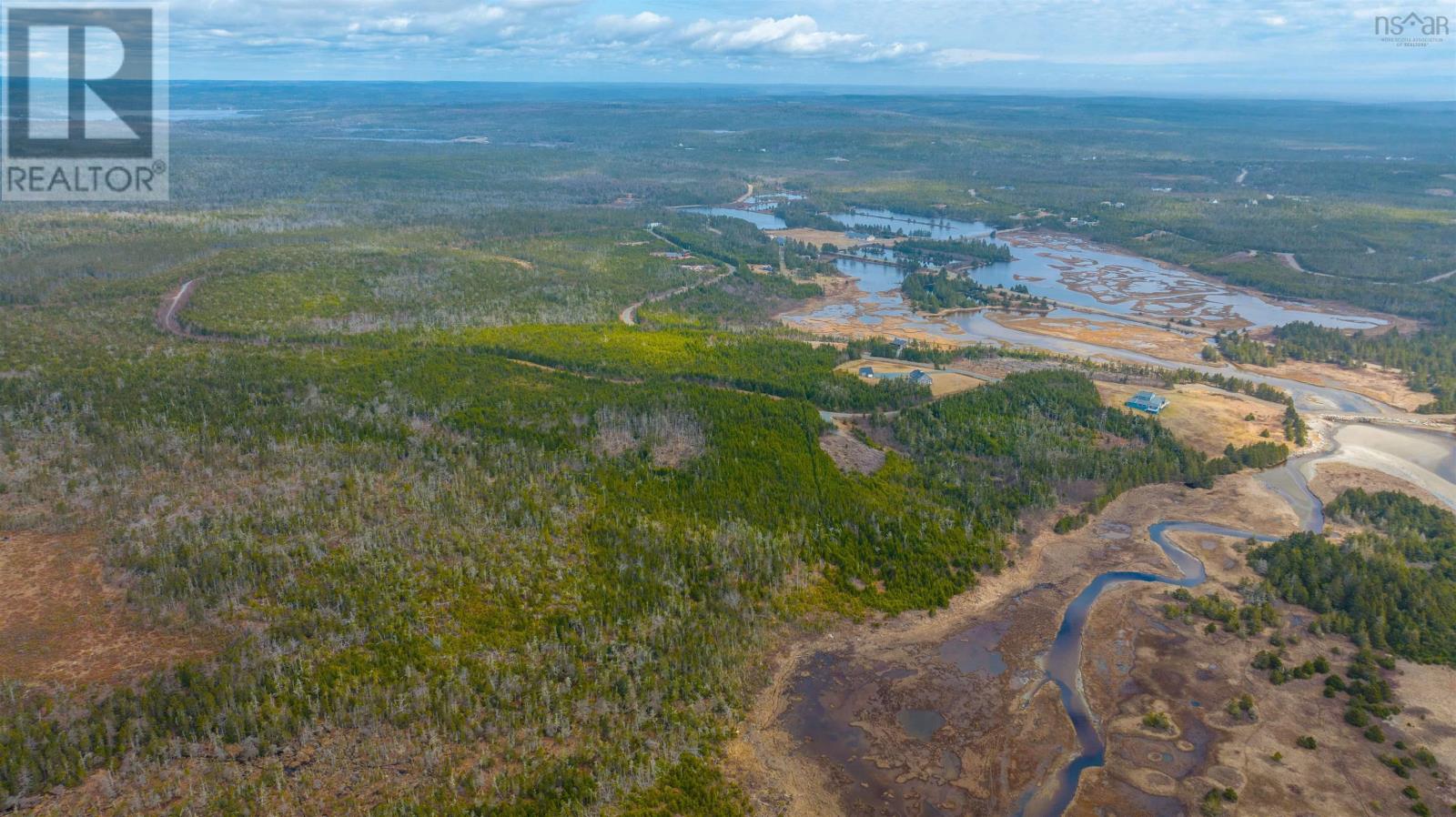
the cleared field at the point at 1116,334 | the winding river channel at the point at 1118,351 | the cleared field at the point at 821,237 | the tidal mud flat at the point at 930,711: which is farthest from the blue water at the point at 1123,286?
the tidal mud flat at the point at 930,711

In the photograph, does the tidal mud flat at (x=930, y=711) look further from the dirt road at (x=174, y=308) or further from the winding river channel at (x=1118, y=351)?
the dirt road at (x=174, y=308)

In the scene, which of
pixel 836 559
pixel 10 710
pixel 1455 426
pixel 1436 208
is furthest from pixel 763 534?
pixel 1436 208

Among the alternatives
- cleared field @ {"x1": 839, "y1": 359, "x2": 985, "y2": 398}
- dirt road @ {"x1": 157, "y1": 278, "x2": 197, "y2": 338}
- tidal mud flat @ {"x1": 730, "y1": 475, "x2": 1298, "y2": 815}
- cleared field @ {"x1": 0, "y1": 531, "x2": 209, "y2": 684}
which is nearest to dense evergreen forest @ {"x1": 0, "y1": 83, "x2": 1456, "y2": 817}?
cleared field @ {"x1": 0, "y1": 531, "x2": 209, "y2": 684}

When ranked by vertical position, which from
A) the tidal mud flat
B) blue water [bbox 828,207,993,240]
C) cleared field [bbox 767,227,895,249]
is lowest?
the tidal mud flat

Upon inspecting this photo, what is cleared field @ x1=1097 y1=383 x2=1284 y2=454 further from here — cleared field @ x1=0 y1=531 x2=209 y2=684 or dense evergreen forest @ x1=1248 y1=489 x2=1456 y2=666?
cleared field @ x1=0 y1=531 x2=209 y2=684

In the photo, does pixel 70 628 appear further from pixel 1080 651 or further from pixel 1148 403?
pixel 1148 403

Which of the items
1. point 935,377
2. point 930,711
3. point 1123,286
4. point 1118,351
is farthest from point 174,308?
point 1123,286
